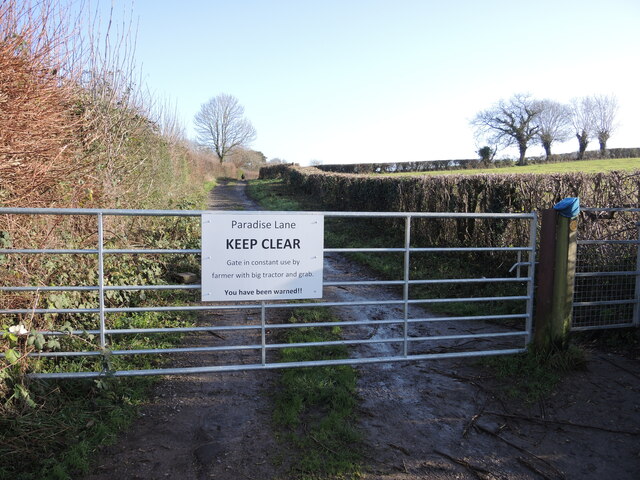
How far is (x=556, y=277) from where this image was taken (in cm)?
478

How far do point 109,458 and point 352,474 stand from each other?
170 centimetres

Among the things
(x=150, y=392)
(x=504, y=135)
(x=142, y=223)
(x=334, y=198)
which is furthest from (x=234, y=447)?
(x=504, y=135)

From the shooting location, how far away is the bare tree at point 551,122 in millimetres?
51322

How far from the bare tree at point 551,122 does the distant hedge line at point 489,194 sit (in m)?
45.1

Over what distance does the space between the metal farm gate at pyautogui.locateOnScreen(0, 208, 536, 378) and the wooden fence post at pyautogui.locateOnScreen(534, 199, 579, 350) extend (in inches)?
5.3

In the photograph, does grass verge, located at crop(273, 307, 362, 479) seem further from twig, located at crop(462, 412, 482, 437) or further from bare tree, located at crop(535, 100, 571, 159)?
bare tree, located at crop(535, 100, 571, 159)

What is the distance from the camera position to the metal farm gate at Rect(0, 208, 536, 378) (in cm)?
412

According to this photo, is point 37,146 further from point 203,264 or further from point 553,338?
point 553,338

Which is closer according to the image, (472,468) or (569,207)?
(472,468)

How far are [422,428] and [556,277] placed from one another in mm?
2215

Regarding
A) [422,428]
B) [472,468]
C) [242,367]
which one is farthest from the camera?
[242,367]

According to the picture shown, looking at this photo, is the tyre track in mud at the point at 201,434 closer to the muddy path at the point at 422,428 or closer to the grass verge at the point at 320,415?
the muddy path at the point at 422,428

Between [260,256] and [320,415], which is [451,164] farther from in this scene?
[320,415]

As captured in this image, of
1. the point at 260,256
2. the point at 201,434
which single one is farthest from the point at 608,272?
the point at 201,434
